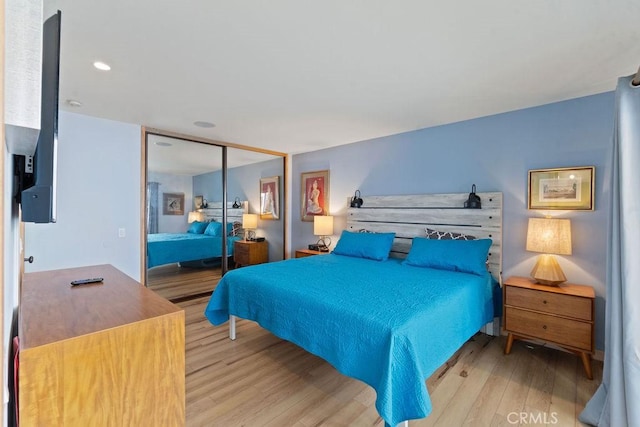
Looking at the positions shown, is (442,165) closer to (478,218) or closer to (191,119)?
(478,218)

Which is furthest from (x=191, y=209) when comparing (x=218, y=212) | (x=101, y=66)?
(x=101, y=66)

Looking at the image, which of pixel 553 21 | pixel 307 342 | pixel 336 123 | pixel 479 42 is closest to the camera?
pixel 553 21

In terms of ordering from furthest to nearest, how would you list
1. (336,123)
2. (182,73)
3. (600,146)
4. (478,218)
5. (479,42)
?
(336,123) < (478,218) < (600,146) < (182,73) < (479,42)

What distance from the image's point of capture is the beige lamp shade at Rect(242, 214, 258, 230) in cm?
516

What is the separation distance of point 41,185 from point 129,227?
3.02 metres

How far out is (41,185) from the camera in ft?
3.25

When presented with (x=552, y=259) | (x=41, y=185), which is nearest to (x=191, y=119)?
(x=41, y=185)

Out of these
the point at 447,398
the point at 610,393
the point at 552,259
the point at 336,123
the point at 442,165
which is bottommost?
the point at 447,398

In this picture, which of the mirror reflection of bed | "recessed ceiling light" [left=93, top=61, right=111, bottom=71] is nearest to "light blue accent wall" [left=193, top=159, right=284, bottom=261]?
the mirror reflection of bed

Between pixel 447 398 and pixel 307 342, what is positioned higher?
pixel 307 342

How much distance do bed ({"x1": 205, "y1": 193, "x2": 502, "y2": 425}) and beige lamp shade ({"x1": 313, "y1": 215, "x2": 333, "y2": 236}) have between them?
0.64 metres

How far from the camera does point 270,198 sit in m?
5.44

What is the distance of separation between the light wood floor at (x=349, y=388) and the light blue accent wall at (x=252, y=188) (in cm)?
239

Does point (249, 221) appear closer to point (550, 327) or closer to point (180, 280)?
point (180, 280)
